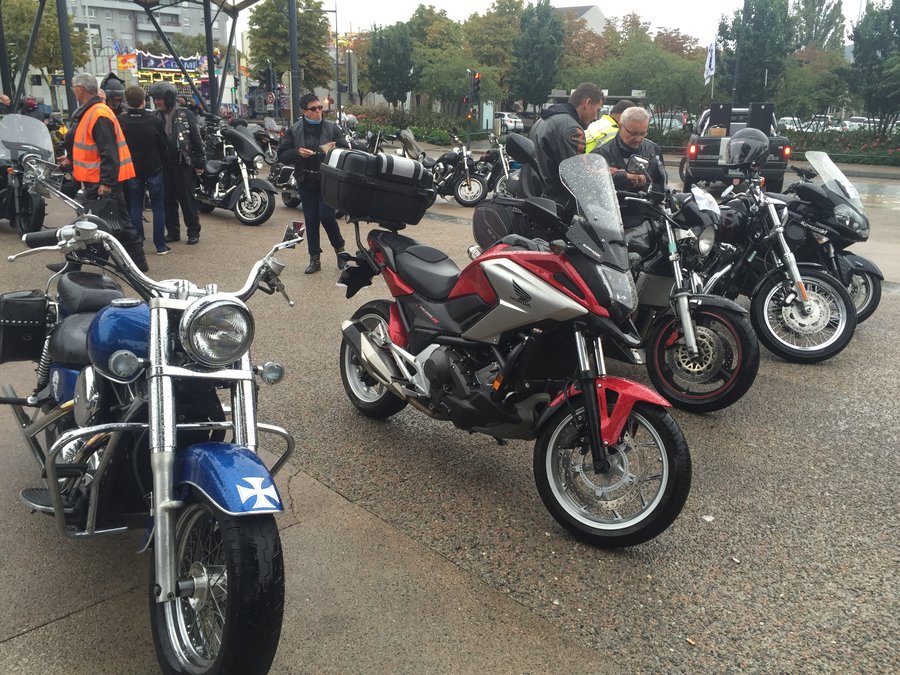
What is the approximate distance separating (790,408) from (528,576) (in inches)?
106

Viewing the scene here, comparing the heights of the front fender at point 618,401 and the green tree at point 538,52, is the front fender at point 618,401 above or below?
below

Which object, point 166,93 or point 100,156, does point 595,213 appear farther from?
point 166,93

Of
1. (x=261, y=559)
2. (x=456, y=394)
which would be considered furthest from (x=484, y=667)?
(x=456, y=394)

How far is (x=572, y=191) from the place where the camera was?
3.50m

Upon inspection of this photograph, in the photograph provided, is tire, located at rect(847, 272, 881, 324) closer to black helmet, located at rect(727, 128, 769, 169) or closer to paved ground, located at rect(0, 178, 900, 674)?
black helmet, located at rect(727, 128, 769, 169)

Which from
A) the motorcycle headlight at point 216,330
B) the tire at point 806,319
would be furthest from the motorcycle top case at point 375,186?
the tire at point 806,319

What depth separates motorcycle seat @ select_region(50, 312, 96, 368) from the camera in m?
2.92

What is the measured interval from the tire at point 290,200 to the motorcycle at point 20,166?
401cm

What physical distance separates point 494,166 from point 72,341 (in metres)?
11.2

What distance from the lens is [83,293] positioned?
3057mm

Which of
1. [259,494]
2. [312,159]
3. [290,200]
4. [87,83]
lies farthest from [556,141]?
[290,200]

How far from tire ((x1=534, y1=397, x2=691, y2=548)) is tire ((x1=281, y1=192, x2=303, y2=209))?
10079mm

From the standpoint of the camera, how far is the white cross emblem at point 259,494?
83.3 inches

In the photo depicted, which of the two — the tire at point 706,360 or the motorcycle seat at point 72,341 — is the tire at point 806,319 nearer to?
the tire at point 706,360
